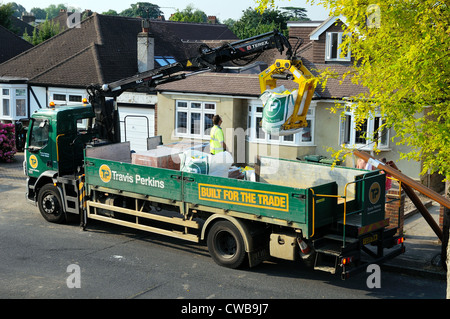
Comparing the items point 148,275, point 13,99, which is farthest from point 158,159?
point 13,99

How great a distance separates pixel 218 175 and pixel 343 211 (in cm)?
277

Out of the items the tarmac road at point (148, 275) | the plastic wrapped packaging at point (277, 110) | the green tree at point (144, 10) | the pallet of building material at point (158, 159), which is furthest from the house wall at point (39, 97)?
the green tree at point (144, 10)

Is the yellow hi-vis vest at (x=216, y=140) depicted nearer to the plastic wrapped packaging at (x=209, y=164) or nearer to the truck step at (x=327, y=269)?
the plastic wrapped packaging at (x=209, y=164)

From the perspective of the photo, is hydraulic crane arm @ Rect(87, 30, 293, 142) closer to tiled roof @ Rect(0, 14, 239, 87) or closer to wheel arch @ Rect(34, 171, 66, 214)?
wheel arch @ Rect(34, 171, 66, 214)

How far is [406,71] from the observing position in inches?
356

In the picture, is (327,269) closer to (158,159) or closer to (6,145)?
(158,159)

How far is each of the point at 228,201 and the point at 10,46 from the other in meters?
28.0

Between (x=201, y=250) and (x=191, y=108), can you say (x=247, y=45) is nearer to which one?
(x=201, y=250)

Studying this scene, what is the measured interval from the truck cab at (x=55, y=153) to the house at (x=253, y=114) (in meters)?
7.64

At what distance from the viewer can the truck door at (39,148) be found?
552 inches

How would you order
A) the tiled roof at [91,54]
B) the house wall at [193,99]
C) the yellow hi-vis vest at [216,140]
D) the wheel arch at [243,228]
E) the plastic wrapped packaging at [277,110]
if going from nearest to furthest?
the wheel arch at [243,228] → the plastic wrapped packaging at [277,110] → the yellow hi-vis vest at [216,140] → the house wall at [193,99] → the tiled roof at [91,54]

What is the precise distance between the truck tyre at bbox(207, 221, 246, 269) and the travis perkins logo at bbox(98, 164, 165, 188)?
1.56m

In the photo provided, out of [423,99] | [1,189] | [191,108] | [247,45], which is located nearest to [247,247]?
[423,99]

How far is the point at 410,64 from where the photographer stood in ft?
29.7
